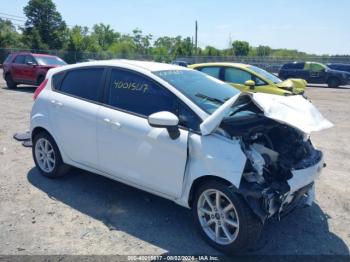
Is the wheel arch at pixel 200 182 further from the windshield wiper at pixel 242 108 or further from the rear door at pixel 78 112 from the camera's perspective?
the rear door at pixel 78 112

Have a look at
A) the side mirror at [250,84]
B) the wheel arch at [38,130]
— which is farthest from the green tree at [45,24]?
the wheel arch at [38,130]

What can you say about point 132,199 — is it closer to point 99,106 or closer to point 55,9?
point 99,106

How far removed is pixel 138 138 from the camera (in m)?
4.03

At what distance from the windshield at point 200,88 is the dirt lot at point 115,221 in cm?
136

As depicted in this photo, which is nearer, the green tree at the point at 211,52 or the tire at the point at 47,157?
the tire at the point at 47,157

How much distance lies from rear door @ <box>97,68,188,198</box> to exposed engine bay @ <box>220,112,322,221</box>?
2.04ft

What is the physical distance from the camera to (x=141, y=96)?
166 inches

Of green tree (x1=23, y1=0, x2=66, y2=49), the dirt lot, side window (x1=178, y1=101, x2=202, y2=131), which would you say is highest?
green tree (x1=23, y1=0, x2=66, y2=49)

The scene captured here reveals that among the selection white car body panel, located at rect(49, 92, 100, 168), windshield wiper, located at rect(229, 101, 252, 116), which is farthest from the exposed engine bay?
white car body panel, located at rect(49, 92, 100, 168)

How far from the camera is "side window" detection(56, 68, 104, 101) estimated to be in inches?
185

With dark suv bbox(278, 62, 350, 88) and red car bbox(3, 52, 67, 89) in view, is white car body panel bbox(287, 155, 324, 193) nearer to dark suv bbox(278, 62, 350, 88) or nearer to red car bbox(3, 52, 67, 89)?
red car bbox(3, 52, 67, 89)

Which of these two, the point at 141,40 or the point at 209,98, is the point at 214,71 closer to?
the point at 209,98

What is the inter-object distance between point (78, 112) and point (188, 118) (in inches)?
64.6

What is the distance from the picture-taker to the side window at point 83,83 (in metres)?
4.70
